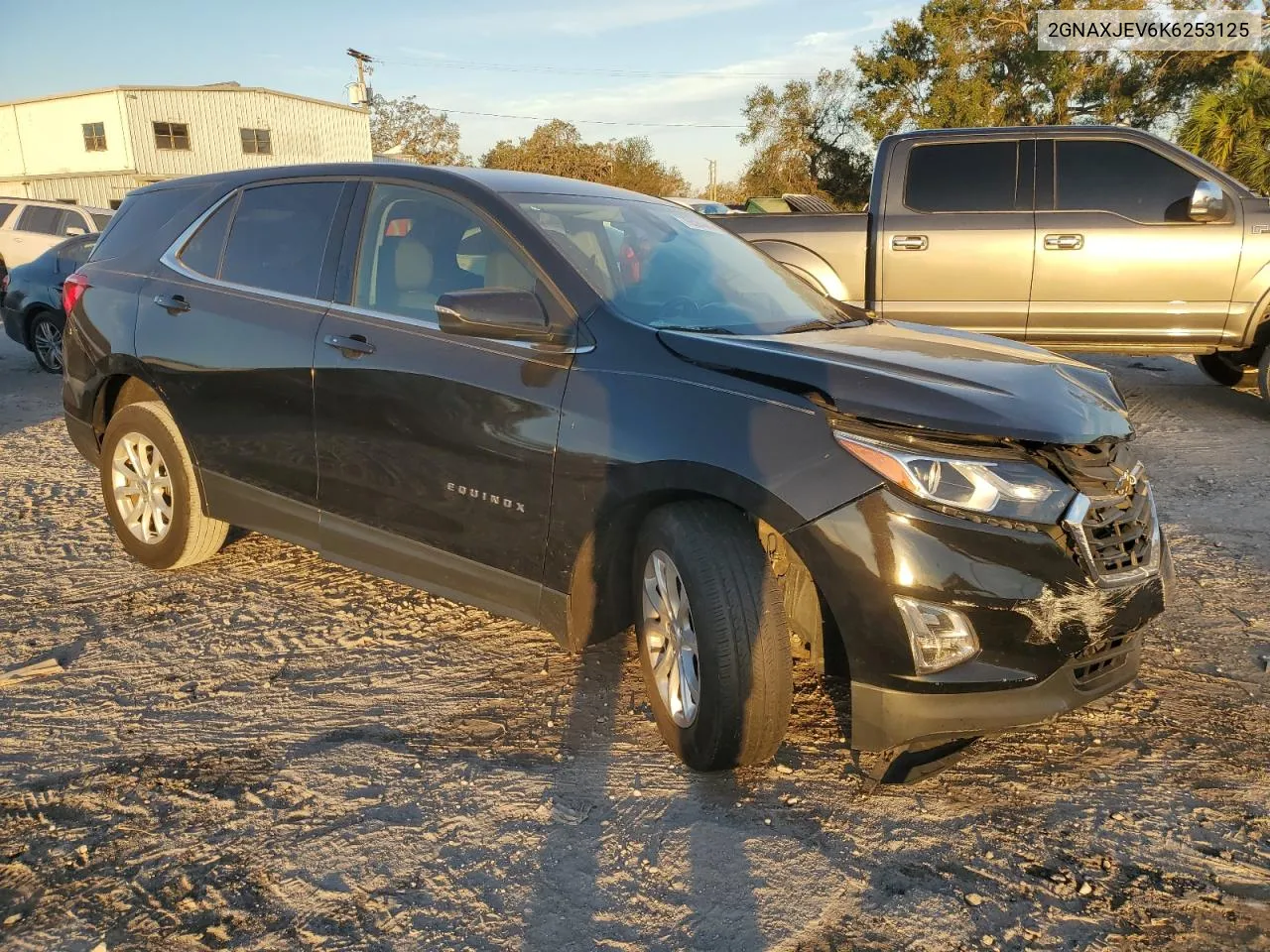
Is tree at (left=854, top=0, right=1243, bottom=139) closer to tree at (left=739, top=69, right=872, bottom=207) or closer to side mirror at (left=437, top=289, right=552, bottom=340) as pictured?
tree at (left=739, top=69, right=872, bottom=207)

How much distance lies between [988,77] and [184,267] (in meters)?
28.7

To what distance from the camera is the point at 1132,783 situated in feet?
9.28

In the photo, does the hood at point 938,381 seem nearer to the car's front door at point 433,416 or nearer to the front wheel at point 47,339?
the car's front door at point 433,416

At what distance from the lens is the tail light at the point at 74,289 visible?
184 inches

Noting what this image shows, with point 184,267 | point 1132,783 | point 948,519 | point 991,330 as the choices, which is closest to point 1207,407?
point 991,330

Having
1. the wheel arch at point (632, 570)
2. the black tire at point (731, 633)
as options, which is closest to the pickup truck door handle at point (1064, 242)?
the wheel arch at point (632, 570)

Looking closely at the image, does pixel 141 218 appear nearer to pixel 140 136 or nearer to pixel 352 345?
pixel 352 345

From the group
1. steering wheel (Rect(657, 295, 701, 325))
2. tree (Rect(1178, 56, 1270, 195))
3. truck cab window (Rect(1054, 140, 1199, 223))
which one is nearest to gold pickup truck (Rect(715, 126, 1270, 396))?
truck cab window (Rect(1054, 140, 1199, 223))

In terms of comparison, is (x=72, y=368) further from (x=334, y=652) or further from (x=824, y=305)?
(x=824, y=305)

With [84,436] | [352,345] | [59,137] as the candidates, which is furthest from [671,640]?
[59,137]

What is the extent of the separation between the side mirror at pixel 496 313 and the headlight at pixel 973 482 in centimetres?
114

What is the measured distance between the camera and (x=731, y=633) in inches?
104

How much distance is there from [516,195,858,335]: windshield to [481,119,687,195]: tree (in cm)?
4036

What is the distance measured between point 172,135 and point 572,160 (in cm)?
1663
